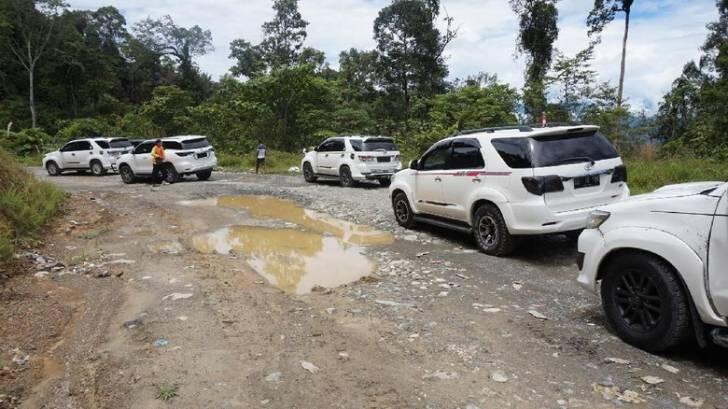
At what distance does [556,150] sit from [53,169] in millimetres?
24197

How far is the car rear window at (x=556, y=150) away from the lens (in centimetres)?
631

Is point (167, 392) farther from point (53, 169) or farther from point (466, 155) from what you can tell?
point (53, 169)

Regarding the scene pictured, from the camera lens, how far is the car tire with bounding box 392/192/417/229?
9.03 metres

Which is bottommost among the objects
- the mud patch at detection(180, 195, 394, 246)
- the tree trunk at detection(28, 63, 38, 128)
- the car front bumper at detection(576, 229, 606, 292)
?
the mud patch at detection(180, 195, 394, 246)

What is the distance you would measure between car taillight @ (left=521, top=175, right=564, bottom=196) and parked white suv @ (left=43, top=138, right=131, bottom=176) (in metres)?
21.0

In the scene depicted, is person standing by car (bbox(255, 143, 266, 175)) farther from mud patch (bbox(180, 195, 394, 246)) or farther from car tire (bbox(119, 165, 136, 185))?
mud patch (bbox(180, 195, 394, 246))

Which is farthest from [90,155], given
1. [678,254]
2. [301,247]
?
[678,254]

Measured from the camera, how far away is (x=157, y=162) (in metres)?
17.1

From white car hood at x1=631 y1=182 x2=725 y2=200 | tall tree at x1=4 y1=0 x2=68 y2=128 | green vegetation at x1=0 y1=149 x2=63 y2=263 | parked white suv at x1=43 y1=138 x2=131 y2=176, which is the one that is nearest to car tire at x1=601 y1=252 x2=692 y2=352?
white car hood at x1=631 y1=182 x2=725 y2=200

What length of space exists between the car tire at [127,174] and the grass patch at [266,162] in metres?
5.25

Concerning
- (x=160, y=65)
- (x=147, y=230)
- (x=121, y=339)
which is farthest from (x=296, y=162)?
(x=160, y=65)

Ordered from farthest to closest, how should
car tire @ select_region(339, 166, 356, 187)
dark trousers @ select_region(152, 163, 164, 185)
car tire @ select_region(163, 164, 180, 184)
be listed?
car tire @ select_region(163, 164, 180, 184), dark trousers @ select_region(152, 163, 164, 185), car tire @ select_region(339, 166, 356, 187)

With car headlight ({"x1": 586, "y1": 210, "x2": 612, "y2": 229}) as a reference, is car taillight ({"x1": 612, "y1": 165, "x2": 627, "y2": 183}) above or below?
above

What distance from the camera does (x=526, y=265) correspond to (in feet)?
21.3
